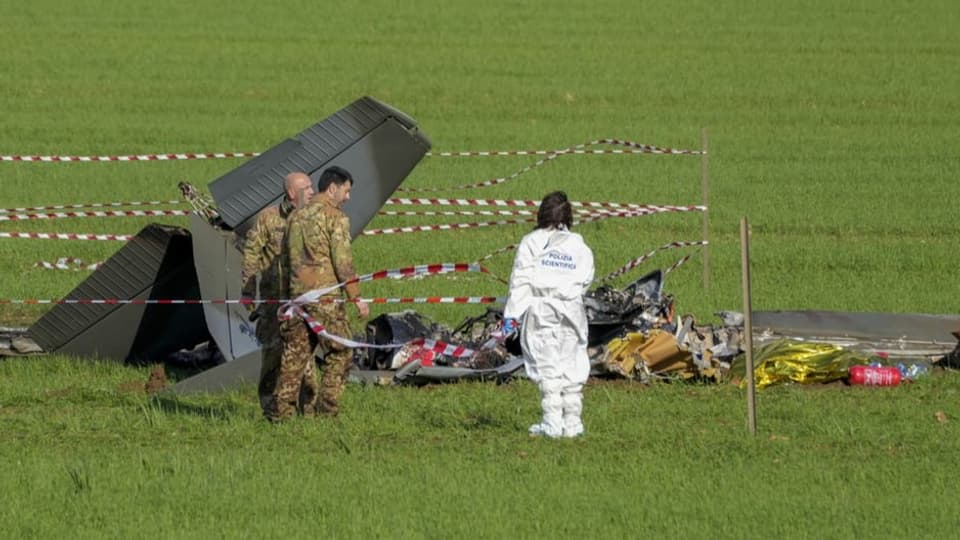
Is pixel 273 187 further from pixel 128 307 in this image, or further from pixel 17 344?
pixel 17 344

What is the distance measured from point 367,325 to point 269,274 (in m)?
2.21

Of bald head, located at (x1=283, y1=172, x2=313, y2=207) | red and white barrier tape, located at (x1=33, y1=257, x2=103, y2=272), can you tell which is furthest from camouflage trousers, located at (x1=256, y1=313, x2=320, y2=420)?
red and white barrier tape, located at (x1=33, y1=257, x2=103, y2=272)

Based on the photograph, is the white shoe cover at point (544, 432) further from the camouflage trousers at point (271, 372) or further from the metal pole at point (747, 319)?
the camouflage trousers at point (271, 372)

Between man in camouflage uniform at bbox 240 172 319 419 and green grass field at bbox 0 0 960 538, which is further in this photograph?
man in camouflage uniform at bbox 240 172 319 419

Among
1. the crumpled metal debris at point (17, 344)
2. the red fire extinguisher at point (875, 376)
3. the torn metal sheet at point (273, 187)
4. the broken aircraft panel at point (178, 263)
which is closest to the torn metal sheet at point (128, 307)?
the broken aircraft panel at point (178, 263)

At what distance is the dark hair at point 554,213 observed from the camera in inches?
424

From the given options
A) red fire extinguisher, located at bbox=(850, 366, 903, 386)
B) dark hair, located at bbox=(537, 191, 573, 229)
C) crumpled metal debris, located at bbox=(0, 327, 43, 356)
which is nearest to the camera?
dark hair, located at bbox=(537, 191, 573, 229)

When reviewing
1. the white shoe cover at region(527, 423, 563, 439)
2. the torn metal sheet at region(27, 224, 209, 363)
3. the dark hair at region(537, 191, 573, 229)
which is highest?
the dark hair at region(537, 191, 573, 229)

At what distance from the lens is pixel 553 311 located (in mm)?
10703

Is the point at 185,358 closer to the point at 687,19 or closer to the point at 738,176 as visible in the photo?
the point at 738,176

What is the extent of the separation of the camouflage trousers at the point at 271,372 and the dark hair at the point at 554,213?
6.02 ft

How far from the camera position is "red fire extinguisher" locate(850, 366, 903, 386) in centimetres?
1296

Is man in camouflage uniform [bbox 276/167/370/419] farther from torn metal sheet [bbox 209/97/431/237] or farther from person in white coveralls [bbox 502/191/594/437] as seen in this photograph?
torn metal sheet [bbox 209/97/431/237]

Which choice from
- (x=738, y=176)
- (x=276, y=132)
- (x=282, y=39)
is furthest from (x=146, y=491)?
(x=282, y=39)
